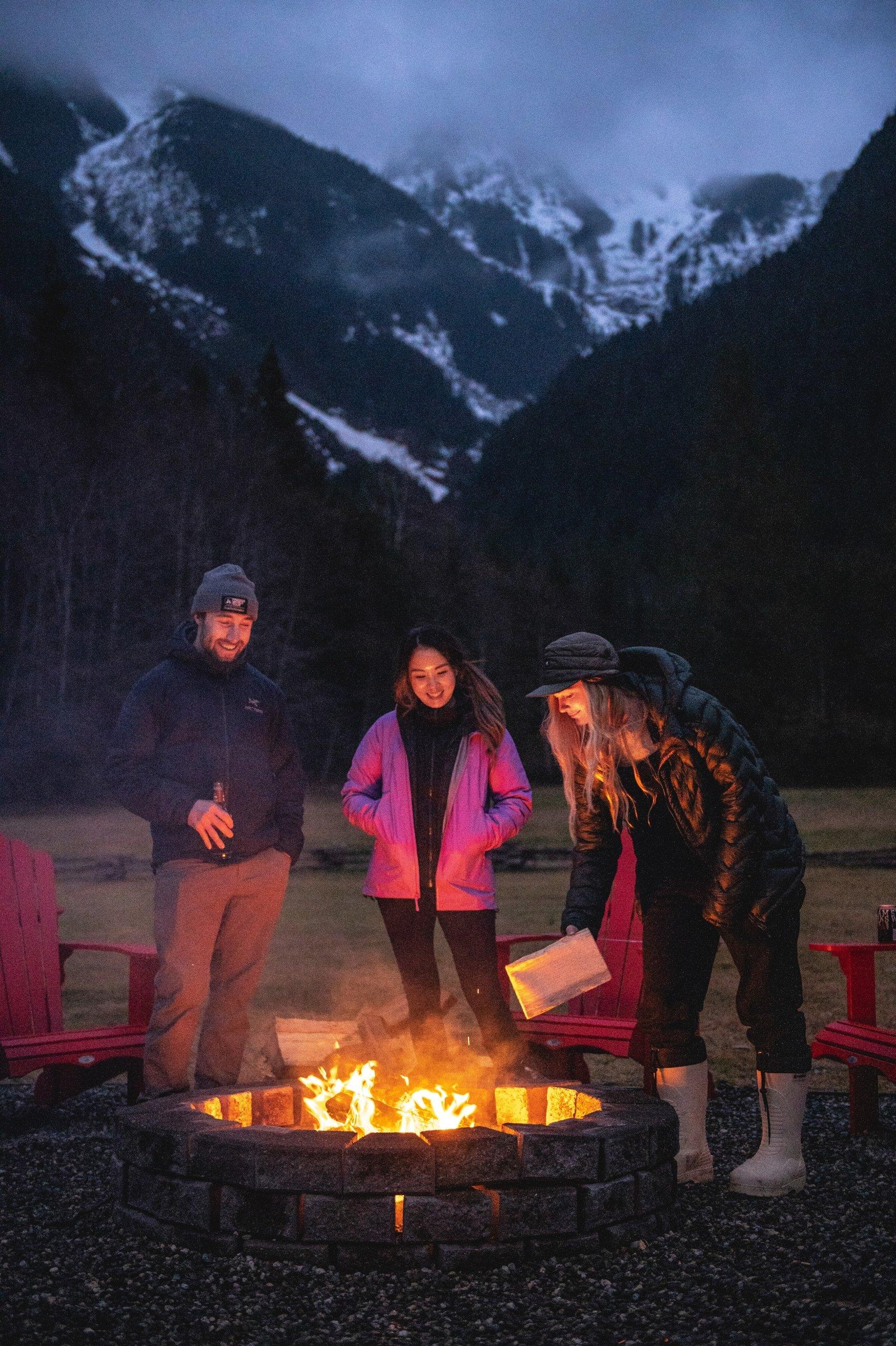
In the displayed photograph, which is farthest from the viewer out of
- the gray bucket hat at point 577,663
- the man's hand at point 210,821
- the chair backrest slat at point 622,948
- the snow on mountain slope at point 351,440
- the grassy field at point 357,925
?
the snow on mountain slope at point 351,440

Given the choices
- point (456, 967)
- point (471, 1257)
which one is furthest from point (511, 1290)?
point (456, 967)

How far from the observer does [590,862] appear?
11.3 ft

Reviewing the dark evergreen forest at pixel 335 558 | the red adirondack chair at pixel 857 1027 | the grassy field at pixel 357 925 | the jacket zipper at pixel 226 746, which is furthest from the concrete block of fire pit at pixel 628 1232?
the dark evergreen forest at pixel 335 558

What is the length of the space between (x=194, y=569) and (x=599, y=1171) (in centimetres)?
2653

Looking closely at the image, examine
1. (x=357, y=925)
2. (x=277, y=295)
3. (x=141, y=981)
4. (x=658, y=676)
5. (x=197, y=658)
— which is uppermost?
(x=277, y=295)

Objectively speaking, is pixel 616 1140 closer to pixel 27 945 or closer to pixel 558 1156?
pixel 558 1156

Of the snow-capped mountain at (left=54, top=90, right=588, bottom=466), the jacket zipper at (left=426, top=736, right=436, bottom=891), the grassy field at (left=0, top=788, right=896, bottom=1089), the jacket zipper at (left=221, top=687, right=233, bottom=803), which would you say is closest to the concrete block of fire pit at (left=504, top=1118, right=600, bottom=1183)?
the jacket zipper at (left=426, top=736, right=436, bottom=891)

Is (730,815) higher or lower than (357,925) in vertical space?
higher

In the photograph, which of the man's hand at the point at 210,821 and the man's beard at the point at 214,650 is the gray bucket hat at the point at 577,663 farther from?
the man's beard at the point at 214,650

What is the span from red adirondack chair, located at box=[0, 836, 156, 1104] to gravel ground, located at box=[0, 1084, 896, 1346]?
66 centimetres

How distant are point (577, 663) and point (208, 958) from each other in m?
1.65

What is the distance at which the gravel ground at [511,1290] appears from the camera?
238 cm

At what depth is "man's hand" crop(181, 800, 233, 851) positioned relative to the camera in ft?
11.7

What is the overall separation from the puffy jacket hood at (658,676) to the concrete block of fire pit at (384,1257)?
1.51 m
